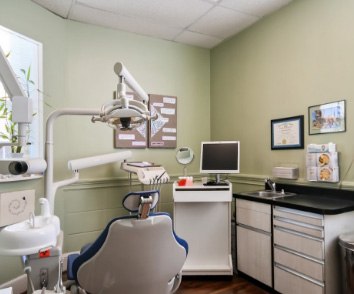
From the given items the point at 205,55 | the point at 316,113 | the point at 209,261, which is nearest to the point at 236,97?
the point at 205,55

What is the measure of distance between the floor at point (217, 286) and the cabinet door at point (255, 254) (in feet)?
0.34

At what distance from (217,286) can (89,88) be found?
2.63 metres

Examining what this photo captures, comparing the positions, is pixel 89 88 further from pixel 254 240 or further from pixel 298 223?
pixel 298 223

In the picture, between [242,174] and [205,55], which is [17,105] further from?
[205,55]

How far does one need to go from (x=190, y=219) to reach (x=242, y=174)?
39.0 inches

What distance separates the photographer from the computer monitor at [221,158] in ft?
9.73

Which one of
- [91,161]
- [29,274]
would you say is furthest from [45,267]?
[91,161]

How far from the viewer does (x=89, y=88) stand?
3264 millimetres

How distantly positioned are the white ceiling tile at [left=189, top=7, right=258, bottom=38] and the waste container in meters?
2.53

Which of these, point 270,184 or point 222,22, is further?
point 222,22

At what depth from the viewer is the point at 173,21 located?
10.7ft

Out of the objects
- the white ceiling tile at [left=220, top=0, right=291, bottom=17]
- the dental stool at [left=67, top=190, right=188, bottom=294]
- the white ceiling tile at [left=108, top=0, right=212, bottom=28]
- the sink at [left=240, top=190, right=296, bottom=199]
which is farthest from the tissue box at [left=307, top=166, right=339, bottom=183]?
the white ceiling tile at [left=108, top=0, right=212, bottom=28]

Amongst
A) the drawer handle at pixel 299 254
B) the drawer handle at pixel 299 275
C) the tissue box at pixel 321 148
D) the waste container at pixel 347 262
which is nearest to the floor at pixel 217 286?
the drawer handle at pixel 299 275

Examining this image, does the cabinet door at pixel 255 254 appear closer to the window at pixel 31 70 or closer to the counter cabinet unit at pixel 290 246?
the counter cabinet unit at pixel 290 246
